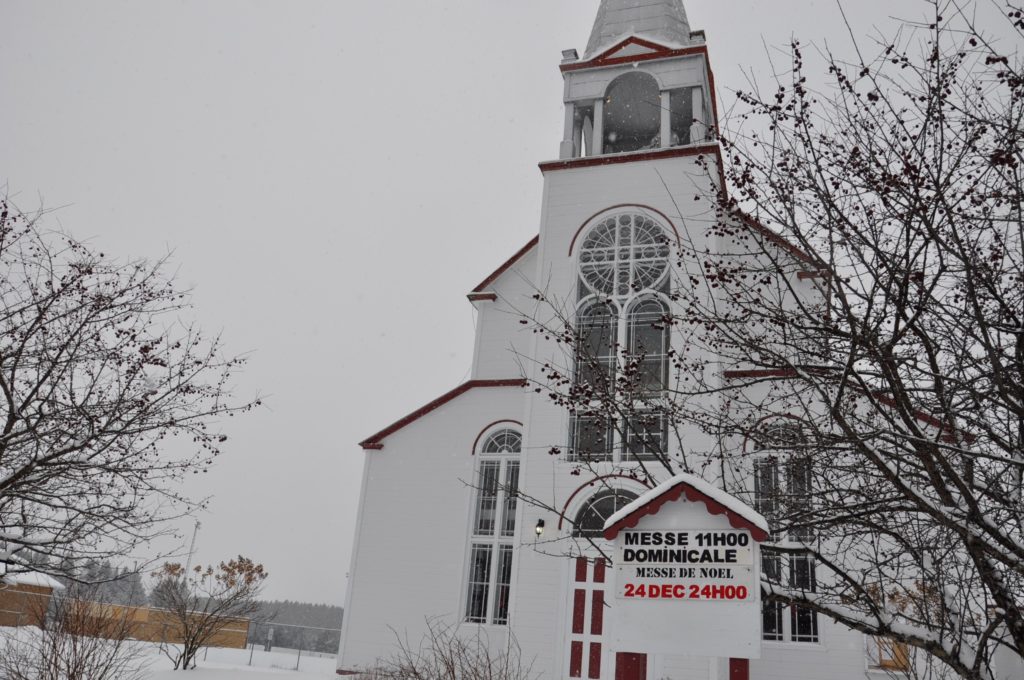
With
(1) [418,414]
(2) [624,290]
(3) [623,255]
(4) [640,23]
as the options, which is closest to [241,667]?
(1) [418,414]

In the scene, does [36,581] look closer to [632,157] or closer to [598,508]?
[598,508]

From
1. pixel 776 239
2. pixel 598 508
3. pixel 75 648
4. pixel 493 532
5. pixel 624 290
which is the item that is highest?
pixel 624 290

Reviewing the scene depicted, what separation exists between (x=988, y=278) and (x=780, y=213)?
1.44 m

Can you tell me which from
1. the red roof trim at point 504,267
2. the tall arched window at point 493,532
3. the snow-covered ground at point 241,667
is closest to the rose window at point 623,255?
the red roof trim at point 504,267

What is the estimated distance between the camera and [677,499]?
18.5 feet

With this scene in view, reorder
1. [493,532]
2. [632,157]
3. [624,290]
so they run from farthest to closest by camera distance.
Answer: [632,157]
[624,290]
[493,532]

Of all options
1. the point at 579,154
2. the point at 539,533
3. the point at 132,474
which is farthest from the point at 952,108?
the point at 579,154

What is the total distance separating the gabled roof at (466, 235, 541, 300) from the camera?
18.1 meters

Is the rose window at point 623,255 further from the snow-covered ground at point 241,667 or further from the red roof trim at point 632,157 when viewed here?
the snow-covered ground at point 241,667

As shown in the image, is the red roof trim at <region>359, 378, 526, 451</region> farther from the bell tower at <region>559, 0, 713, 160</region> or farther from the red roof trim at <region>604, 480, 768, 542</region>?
the red roof trim at <region>604, 480, 768, 542</region>

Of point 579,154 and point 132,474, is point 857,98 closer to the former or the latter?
point 132,474

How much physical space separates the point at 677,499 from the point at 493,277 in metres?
13.0

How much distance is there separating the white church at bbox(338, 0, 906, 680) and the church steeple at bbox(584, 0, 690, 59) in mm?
63

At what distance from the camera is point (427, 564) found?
15.4 m
